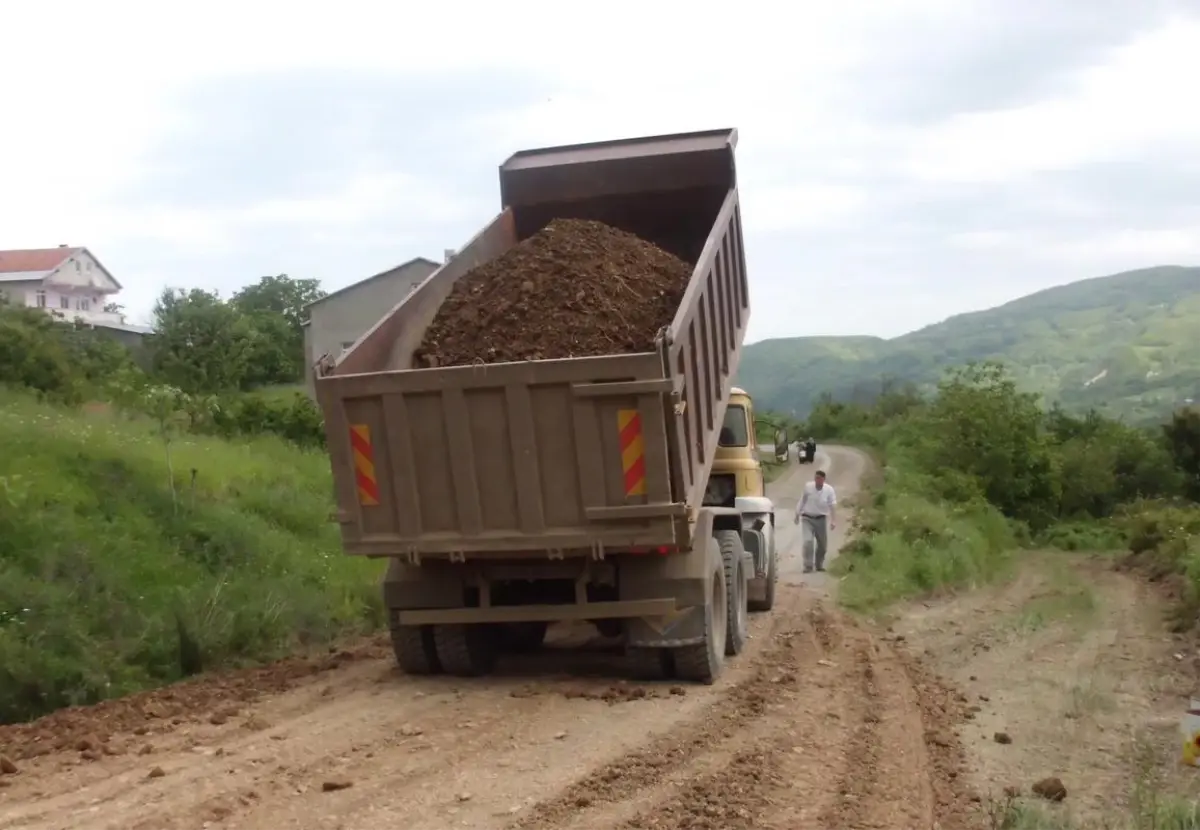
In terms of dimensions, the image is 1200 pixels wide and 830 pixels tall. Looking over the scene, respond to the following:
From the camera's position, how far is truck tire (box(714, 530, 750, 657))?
9.52 m

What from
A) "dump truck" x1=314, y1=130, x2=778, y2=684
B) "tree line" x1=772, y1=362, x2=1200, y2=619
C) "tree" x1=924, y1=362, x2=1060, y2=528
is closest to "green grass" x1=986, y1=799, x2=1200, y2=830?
"dump truck" x1=314, y1=130, x2=778, y2=684

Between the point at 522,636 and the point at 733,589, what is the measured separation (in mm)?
1776

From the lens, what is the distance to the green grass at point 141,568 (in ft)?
27.2

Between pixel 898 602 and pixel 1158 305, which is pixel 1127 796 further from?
pixel 1158 305

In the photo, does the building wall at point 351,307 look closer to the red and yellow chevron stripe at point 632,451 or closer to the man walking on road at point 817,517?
the man walking on road at point 817,517

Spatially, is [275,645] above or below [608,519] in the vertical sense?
below

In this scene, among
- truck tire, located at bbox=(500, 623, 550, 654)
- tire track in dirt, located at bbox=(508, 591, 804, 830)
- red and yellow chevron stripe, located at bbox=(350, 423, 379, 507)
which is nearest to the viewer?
tire track in dirt, located at bbox=(508, 591, 804, 830)

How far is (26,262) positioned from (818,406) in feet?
157

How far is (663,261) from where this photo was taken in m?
9.78

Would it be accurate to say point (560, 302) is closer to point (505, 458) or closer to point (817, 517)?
point (505, 458)

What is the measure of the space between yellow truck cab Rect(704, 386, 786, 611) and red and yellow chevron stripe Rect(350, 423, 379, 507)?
4117mm

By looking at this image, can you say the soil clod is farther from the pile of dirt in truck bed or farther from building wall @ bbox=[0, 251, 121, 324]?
building wall @ bbox=[0, 251, 121, 324]

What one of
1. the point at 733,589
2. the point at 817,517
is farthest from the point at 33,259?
the point at 733,589

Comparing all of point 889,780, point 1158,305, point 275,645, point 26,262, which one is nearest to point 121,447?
point 275,645
